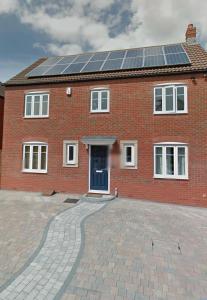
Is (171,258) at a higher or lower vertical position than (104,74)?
lower

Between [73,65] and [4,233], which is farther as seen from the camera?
[73,65]

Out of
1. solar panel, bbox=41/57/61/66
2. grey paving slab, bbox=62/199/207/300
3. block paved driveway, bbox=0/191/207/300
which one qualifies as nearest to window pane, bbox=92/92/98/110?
solar panel, bbox=41/57/61/66

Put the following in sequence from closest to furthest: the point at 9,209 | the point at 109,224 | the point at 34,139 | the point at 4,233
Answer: the point at 4,233, the point at 109,224, the point at 9,209, the point at 34,139

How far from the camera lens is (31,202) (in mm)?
9672

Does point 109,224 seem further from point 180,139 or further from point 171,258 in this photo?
point 180,139

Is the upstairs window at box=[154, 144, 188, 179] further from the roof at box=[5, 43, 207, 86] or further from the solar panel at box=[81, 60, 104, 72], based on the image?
the solar panel at box=[81, 60, 104, 72]

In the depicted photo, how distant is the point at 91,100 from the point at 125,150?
3.30 m

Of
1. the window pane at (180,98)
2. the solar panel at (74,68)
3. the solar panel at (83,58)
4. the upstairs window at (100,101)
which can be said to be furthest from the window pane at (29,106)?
the window pane at (180,98)

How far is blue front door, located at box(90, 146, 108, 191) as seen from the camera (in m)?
11.0

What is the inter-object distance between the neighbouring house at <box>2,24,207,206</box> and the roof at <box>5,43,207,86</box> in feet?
0.15

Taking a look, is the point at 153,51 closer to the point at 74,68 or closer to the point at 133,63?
the point at 133,63

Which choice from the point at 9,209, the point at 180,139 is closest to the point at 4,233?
the point at 9,209

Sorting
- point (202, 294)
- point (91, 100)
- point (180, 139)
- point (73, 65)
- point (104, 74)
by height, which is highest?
point (73, 65)

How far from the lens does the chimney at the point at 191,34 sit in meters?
13.3
